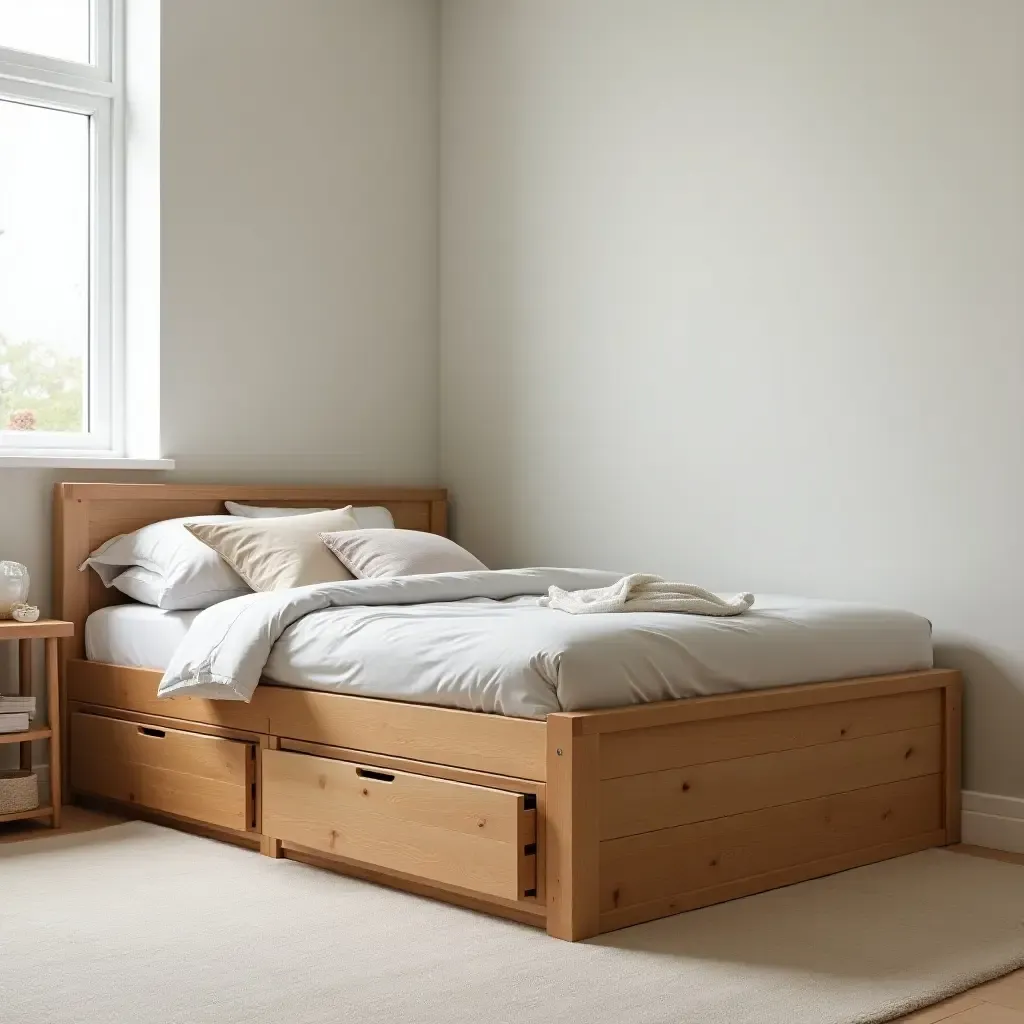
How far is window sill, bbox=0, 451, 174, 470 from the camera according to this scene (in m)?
3.83

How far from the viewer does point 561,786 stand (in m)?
2.50

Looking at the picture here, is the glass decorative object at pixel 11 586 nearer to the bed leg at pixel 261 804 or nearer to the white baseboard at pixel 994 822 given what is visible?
the bed leg at pixel 261 804

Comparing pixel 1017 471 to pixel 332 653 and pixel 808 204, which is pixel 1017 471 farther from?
pixel 332 653

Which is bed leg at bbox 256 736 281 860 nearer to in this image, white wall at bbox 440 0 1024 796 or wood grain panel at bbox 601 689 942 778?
wood grain panel at bbox 601 689 942 778

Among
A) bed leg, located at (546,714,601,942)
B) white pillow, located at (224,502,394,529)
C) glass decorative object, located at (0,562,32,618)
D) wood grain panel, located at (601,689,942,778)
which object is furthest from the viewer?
white pillow, located at (224,502,394,529)

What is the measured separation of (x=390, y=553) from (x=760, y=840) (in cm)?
136

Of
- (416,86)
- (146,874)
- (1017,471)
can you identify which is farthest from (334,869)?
(416,86)

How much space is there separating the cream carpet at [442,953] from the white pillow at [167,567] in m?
0.79

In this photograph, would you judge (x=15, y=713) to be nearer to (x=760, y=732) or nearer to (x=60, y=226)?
(x=60, y=226)

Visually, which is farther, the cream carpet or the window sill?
the window sill

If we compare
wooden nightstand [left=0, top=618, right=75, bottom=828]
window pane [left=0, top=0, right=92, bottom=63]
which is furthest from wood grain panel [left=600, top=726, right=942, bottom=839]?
window pane [left=0, top=0, right=92, bottom=63]

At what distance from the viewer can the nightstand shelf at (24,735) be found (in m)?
3.46

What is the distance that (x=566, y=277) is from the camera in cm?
448

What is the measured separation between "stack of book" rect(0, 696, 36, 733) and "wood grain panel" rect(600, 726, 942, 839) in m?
1.72
